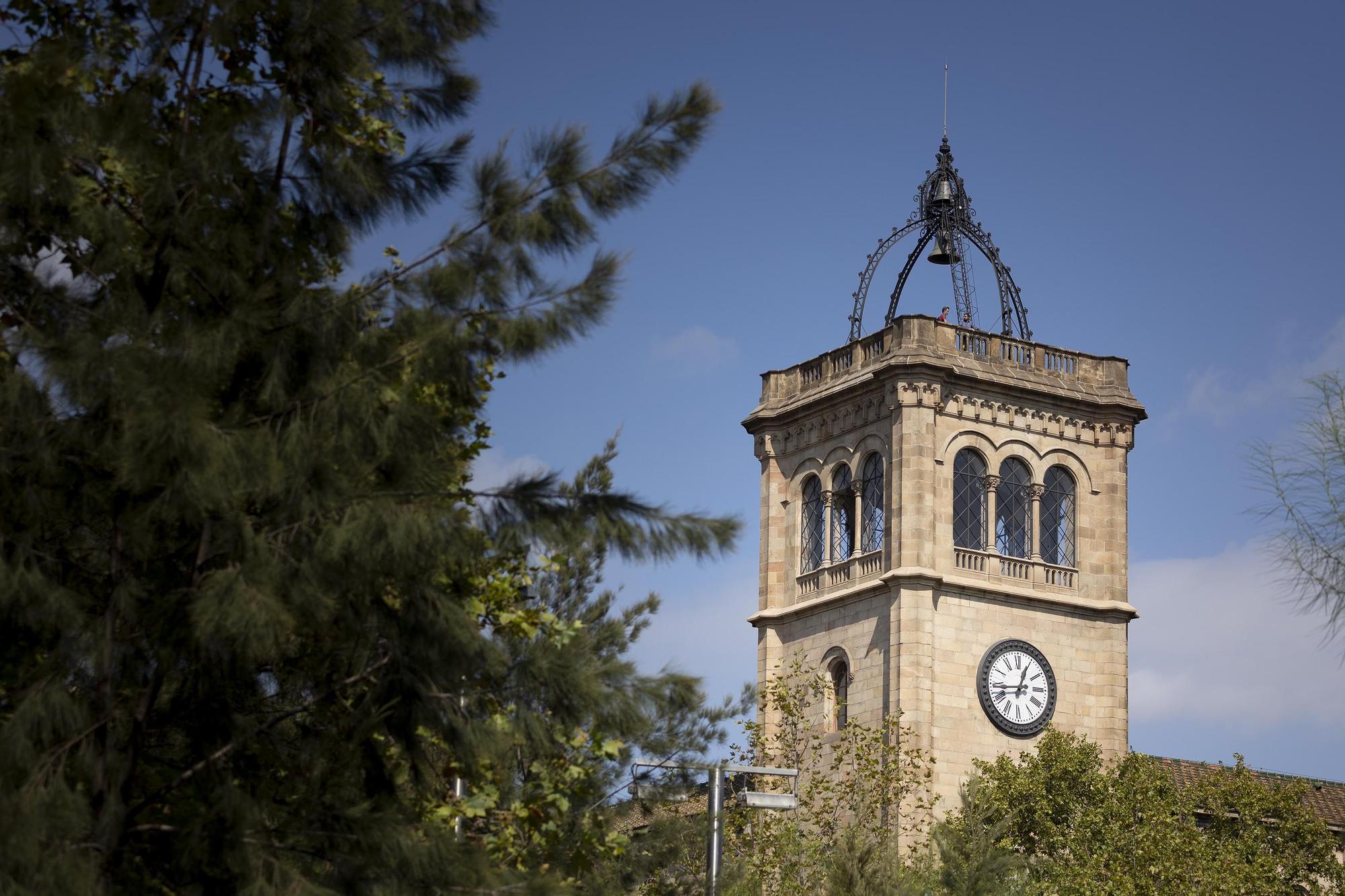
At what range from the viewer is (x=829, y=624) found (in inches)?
1919

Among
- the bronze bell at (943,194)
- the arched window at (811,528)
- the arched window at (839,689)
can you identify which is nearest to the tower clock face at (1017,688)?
the arched window at (839,689)

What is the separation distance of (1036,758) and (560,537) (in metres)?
33.3

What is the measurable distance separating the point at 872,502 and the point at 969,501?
218 cm

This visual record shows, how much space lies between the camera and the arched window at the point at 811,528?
50.4m

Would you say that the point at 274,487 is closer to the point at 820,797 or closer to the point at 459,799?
the point at 459,799

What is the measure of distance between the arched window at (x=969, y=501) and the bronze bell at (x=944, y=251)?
4736mm

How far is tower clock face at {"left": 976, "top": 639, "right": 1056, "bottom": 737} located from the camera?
47.2 m

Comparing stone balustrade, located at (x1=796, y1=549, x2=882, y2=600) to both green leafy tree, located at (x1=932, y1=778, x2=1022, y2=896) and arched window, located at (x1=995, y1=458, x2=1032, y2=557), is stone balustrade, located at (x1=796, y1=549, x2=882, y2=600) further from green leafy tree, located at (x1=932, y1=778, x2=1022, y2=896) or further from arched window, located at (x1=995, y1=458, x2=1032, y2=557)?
green leafy tree, located at (x1=932, y1=778, x2=1022, y2=896)

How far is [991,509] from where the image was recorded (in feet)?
159

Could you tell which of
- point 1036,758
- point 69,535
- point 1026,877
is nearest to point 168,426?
point 69,535

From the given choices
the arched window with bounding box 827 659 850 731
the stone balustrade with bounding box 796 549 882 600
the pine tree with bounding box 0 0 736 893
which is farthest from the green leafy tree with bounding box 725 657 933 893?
the pine tree with bounding box 0 0 736 893

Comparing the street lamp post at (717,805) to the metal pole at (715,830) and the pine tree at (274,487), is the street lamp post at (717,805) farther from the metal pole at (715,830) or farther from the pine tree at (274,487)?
the pine tree at (274,487)

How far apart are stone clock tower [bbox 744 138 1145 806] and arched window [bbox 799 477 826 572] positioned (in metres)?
0.04

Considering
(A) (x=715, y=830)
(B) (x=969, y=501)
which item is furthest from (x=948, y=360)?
(A) (x=715, y=830)
